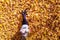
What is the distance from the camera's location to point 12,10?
1.88m

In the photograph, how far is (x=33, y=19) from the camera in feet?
5.98

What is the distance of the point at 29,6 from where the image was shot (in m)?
1.86

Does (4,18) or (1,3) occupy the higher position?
(1,3)

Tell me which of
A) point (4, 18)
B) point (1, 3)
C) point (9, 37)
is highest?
point (1, 3)

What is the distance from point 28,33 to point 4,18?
289mm

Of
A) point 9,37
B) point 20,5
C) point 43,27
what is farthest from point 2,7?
point 43,27

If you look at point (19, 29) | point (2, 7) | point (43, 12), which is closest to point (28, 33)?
point (19, 29)

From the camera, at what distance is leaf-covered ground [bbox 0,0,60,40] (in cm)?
177

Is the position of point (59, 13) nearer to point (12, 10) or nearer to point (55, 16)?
point (55, 16)

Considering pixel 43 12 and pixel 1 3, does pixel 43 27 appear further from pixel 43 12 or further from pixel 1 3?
pixel 1 3

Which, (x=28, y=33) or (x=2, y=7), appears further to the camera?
(x=2, y=7)

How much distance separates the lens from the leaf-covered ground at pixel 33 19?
5.82 ft

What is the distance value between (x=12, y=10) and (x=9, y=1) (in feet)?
0.33

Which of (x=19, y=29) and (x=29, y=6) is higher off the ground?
(x=29, y=6)
